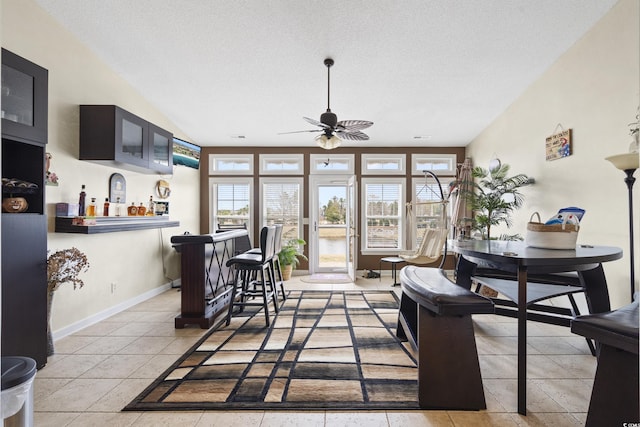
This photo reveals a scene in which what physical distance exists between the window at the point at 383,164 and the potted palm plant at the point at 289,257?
187 centimetres

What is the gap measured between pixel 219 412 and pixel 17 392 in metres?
1.05

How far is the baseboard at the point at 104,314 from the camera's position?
318 centimetres

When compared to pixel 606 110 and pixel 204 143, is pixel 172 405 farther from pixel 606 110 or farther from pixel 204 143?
pixel 204 143

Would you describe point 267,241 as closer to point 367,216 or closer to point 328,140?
point 328,140

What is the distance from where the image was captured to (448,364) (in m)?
2.04

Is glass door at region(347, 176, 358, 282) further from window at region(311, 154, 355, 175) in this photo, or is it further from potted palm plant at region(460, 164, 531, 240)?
potted palm plant at region(460, 164, 531, 240)

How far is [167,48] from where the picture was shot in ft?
11.4

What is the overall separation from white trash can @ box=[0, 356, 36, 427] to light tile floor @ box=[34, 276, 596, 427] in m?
0.69

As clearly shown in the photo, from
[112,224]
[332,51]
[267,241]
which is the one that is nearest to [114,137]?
[112,224]

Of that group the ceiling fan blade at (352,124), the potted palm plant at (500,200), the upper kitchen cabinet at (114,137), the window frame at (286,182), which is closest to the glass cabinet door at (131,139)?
the upper kitchen cabinet at (114,137)

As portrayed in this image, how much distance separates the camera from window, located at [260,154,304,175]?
250 inches

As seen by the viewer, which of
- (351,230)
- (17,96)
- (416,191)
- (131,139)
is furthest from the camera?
(416,191)

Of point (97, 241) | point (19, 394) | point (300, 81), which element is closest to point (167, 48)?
point (300, 81)

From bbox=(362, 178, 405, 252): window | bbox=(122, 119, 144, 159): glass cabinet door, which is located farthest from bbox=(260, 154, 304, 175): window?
bbox=(122, 119, 144, 159): glass cabinet door
